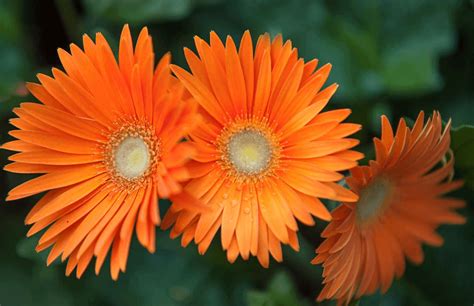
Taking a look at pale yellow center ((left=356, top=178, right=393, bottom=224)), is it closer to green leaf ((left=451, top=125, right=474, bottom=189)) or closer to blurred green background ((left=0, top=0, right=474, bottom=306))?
green leaf ((left=451, top=125, right=474, bottom=189))

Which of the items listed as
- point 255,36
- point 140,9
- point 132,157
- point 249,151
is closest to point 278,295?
point 249,151

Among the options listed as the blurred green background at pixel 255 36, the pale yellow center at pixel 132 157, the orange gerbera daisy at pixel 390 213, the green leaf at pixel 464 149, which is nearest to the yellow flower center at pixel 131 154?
the pale yellow center at pixel 132 157

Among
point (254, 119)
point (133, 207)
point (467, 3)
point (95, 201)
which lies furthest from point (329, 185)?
point (467, 3)

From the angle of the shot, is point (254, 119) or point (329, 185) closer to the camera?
point (329, 185)

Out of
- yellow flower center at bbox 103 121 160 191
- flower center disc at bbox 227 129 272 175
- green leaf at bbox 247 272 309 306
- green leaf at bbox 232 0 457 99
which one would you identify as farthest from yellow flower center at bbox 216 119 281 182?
green leaf at bbox 232 0 457 99

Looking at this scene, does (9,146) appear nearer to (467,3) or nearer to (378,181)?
(378,181)

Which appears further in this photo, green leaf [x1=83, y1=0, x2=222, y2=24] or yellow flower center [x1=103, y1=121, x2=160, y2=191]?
green leaf [x1=83, y1=0, x2=222, y2=24]

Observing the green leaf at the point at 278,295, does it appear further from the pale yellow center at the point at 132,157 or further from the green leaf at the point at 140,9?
the green leaf at the point at 140,9

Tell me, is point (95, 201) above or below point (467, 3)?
below
